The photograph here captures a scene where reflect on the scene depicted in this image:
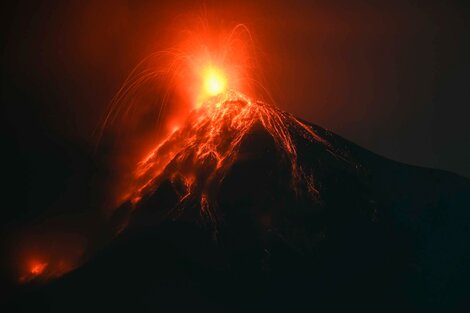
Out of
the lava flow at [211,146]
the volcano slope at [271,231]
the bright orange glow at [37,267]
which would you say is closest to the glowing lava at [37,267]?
the bright orange glow at [37,267]

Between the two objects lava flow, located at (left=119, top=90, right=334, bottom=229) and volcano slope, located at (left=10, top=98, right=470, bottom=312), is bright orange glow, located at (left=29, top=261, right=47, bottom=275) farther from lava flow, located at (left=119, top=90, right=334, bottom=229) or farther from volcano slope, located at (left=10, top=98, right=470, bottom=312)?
lava flow, located at (left=119, top=90, right=334, bottom=229)

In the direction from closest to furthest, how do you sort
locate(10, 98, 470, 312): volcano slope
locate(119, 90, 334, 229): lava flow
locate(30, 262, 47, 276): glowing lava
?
locate(10, 98, 470, 312): volcano slope → locate(30, 262, 47, 276): glowing lava → locate(119, 90, 334, 229): lava flow

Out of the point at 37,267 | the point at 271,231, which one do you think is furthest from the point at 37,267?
the point at 271,231

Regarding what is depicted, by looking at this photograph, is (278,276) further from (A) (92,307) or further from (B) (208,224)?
(A) (92,307)

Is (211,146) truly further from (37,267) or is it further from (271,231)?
(37,267)

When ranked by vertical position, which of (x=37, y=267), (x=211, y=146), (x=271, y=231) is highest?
(x=211, y=146)

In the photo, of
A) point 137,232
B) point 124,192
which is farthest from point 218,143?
point 137,232

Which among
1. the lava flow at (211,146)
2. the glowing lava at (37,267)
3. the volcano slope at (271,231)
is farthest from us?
the lava flow at (211,146)

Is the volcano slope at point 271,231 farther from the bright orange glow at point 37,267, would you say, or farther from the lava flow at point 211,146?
the bright orange glow at point 37,267

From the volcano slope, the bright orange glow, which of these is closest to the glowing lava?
the bright orange glow

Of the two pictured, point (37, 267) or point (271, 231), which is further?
point (271, 231)
